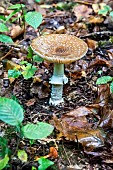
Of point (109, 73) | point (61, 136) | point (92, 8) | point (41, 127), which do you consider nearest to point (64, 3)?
point (92, 8)

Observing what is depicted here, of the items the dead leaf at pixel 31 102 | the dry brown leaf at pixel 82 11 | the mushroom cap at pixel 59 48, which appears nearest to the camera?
the mushroom cap at pixel 59 48

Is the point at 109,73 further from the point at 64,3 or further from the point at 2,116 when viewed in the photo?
the point at 64,3

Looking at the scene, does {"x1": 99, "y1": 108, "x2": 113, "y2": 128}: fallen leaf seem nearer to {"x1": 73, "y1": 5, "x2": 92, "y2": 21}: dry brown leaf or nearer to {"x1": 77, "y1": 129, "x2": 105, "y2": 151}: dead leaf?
{"x1": 77, "y1": 129, "x2": 105, "y2": 151}: dead leaf

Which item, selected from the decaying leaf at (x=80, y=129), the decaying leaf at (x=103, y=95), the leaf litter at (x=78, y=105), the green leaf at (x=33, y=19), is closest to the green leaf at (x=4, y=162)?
the leaf litter at (x=78, y=105)

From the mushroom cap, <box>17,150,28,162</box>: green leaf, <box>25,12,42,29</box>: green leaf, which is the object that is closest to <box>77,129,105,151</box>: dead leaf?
<box>17,150,28,162</box>: green leaf

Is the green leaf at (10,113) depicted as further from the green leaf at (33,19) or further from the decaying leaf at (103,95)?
the green leaf at (33,19)

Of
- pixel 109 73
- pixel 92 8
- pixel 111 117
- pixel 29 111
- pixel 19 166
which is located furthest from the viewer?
pixel 92 8
